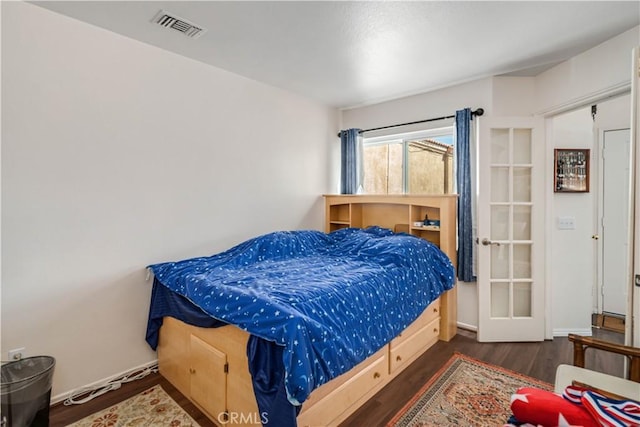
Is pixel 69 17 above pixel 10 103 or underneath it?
above

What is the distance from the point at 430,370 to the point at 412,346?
0.69 ft

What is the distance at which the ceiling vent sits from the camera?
206 cm

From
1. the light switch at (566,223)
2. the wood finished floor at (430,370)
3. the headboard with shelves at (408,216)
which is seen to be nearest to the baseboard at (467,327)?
the wood finished floor at (430,370)

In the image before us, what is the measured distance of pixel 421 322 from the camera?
2.68 m

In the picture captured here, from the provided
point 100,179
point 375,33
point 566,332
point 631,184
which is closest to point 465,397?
point 631,184

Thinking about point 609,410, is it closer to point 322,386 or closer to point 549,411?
point 549,411

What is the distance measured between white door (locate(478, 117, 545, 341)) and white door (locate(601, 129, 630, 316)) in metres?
1.19

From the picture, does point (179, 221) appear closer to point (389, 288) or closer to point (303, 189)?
point (303, 189)

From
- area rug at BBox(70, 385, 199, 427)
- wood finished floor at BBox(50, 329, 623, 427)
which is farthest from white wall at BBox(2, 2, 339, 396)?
area rug at BBox(70, 385, 199, 427)

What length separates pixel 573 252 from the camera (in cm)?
308

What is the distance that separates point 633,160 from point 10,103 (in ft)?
11.7

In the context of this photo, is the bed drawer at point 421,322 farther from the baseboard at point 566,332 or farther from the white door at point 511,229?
the baseboard at point 566,332

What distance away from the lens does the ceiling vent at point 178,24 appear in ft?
6.76

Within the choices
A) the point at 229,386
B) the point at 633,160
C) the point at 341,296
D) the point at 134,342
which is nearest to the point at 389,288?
the point at 341,296
